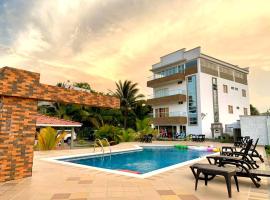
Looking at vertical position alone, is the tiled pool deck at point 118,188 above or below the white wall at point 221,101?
below

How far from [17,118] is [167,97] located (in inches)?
1148

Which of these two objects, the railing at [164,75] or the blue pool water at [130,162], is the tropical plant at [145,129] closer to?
the railing at [164,75]

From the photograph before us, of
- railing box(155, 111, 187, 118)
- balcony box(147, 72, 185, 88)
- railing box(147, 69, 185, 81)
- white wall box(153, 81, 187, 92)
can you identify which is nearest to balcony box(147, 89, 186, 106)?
white wall box(153, 81, 187, 92)

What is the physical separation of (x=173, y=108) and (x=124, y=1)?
24.9 metres

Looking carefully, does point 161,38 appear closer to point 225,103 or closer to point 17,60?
point 17,60

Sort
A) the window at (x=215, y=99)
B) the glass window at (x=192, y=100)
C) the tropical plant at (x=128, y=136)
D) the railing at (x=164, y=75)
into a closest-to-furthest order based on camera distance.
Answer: the tropical plant at (x=128, y=136)
the glass window at (x=192, y=100)
the window at (x=215, y=99)
the railing at (x=164, y=75)

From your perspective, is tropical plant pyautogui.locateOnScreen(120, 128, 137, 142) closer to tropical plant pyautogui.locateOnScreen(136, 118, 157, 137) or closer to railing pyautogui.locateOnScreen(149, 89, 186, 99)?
tropical plant pyautogui.locateOnScreen(136, 118, 157, 137)

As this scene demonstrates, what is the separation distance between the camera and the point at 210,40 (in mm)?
17938

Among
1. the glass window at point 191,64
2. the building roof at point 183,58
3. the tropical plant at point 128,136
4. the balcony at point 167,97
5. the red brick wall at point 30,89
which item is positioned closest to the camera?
the red brick wall at point 30,89

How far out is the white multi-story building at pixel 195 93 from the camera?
32.0 meters

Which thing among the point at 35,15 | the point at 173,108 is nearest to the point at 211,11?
the point at 35,15

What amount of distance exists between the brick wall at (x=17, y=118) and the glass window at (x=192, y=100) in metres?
27.5

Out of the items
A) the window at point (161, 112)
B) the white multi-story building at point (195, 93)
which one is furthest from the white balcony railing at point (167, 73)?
the window at point (161, 112)

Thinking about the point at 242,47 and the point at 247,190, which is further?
the point at 242,47
